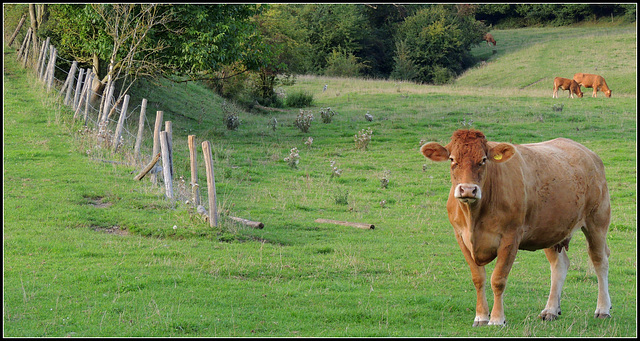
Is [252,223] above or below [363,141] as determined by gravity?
above

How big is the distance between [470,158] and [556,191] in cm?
178

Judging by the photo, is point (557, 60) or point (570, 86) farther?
point (557, 60)

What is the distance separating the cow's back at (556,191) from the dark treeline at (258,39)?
15.9 metres

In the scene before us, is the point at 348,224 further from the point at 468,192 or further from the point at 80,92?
the point at 80,92

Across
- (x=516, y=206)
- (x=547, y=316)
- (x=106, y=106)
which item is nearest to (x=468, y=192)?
(x=516, y=206)

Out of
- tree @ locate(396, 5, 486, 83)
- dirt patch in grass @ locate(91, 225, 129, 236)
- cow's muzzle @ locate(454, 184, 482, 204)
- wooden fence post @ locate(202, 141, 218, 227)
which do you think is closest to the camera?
cow's muzzle @ locate(454, 184, 482, 204)

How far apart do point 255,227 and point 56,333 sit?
5.90 meters

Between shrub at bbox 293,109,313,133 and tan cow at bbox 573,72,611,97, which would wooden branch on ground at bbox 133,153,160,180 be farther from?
tan cow at bbox 573,72,611,97

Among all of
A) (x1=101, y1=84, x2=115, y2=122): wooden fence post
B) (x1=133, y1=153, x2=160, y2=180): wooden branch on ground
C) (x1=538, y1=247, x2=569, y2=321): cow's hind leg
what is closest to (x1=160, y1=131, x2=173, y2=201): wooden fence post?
(x1=133, y1=153, x2=160, y2=180): wooden branch on ground

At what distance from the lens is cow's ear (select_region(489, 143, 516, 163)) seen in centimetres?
775

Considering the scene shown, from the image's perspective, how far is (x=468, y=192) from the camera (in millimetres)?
7062

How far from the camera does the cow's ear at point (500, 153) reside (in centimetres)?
775

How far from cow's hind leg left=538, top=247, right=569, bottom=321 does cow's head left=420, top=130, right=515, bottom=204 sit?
209 centimetres

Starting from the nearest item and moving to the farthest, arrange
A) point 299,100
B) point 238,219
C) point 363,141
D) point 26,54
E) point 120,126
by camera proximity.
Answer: point 238,219, point 120,126, point 363,141, point 26,54, point 299,100
